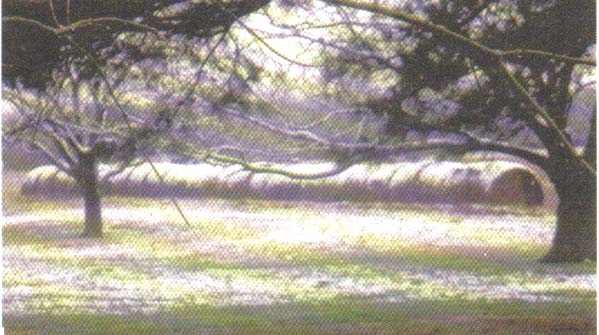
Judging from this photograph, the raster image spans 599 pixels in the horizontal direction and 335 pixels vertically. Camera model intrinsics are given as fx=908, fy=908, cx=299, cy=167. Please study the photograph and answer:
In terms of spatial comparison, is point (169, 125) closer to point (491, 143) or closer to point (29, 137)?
point (29, 137)

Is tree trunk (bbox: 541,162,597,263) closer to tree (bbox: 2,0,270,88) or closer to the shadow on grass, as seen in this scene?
the shadow on grass

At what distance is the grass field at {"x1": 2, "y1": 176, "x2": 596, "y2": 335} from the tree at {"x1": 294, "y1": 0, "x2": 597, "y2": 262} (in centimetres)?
13

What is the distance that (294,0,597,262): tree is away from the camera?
215 centimetres

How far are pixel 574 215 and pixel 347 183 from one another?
56cm

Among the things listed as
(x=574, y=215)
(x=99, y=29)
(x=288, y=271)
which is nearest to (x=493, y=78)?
(x=574, y=215)

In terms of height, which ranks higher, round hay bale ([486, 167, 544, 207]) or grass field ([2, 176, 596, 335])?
round hay bale ([486, 167, 544, 207])

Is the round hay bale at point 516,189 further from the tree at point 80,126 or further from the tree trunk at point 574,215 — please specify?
the tree at point 80,126

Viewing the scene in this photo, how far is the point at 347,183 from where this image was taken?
7.24ft

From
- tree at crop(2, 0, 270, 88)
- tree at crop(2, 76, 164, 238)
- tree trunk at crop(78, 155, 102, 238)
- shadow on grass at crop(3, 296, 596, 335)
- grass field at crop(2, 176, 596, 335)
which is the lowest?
shadow on grass at crop(3, 296, 596, 335)

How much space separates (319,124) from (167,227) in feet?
1.46

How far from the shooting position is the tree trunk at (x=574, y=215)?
7.12ft

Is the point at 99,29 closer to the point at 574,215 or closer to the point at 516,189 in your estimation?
the point at 516,189

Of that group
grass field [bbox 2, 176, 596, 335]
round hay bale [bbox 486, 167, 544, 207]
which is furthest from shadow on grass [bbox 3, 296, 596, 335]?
round hay bale [bbox 486, 167, 544, 207]

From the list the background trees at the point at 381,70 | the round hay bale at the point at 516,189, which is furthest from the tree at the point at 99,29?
the round hay bale at the point at 516,189
